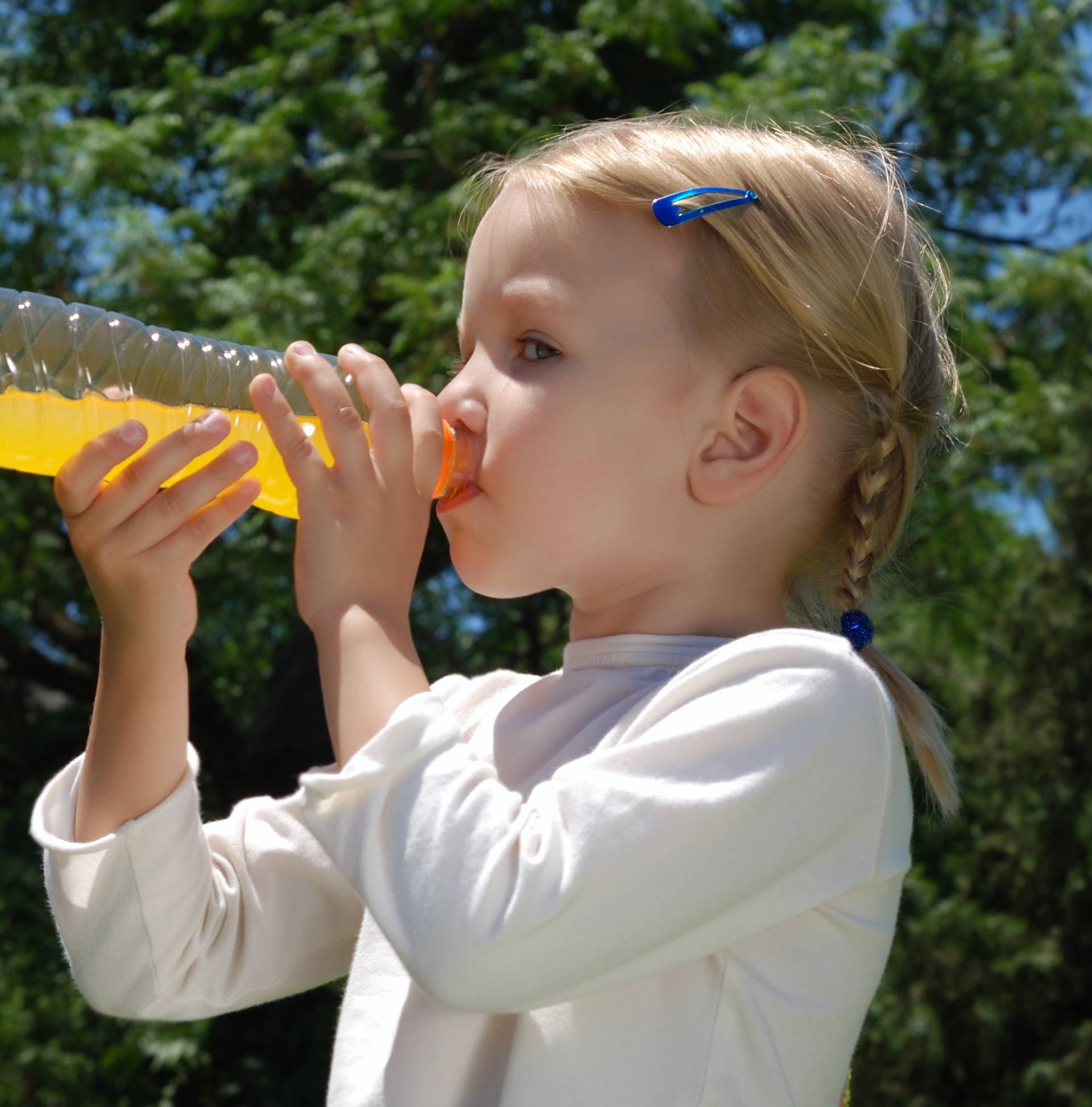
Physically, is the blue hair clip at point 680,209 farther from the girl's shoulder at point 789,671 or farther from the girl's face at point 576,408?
the girl's shoulder at point 789,671

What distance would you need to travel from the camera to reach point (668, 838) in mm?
1269

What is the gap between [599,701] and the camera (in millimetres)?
1563

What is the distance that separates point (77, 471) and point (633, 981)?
74 centimetres

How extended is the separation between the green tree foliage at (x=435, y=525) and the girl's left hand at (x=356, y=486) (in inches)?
171

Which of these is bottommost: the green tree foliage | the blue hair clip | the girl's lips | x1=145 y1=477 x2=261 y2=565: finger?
the green tree foliage

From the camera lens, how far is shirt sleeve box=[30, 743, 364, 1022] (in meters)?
1.52

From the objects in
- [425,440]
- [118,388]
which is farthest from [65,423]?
[425,440]

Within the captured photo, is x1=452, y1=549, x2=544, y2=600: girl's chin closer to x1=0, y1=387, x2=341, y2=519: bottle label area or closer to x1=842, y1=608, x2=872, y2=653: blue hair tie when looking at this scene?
x1=0, y1=387, x2=341, y2=519: bottle label area

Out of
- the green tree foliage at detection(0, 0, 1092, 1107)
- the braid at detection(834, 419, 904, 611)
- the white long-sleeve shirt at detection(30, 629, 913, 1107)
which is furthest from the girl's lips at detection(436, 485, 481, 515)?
the green tree foliage at detection(0, 0, 1092, 1107)

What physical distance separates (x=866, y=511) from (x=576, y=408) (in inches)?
14.5

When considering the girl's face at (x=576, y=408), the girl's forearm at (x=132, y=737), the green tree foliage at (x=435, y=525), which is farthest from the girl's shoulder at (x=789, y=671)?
the green tree foliage at (x=435, y=525)

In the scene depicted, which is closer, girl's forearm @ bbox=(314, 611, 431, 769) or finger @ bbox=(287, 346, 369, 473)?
girl's forearm @ bbox=(314, 611, 431, 769)

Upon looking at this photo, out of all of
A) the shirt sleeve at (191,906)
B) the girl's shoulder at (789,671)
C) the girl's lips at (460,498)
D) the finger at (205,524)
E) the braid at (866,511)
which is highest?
the finger at (205,524)

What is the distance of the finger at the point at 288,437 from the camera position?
1.47m
